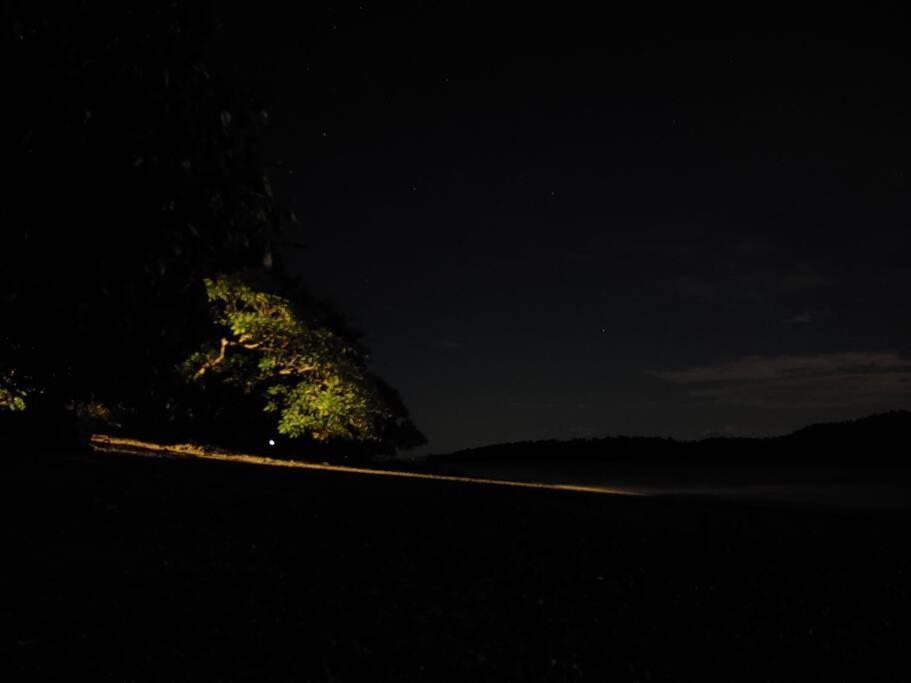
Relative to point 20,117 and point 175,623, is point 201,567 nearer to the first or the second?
point 175,623

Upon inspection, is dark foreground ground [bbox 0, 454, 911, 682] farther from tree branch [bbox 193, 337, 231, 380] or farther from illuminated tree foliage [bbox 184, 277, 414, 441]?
tree branch [bbox 193, 337, 231, 380]

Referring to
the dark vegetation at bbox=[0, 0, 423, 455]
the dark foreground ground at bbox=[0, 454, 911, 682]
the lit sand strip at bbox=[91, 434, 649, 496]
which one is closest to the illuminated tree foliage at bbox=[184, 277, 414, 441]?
the lit sand strip at bbox=[91, 434, 649, 496]

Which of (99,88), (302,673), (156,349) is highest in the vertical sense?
(99,88)

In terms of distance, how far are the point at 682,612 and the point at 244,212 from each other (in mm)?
6177

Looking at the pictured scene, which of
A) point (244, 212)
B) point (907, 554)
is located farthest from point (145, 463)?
point (907, 554)

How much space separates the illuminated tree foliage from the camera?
27781 millimetres

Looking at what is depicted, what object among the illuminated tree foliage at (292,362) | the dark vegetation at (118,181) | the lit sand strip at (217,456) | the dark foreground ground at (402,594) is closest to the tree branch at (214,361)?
the illuminated tree foliage at (292,362)

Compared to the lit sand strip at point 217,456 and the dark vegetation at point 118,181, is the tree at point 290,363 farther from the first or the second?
Result: the dark vegetation at point 118,181

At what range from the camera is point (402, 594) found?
7.91m

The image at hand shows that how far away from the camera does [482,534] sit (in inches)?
467

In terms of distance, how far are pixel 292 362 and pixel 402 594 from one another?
852 inches

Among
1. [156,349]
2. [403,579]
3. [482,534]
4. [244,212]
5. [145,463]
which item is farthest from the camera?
[145,463]

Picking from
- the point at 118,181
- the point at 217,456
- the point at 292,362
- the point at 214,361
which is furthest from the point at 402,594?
the point at 214,361

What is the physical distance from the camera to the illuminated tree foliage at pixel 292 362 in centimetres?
2778
